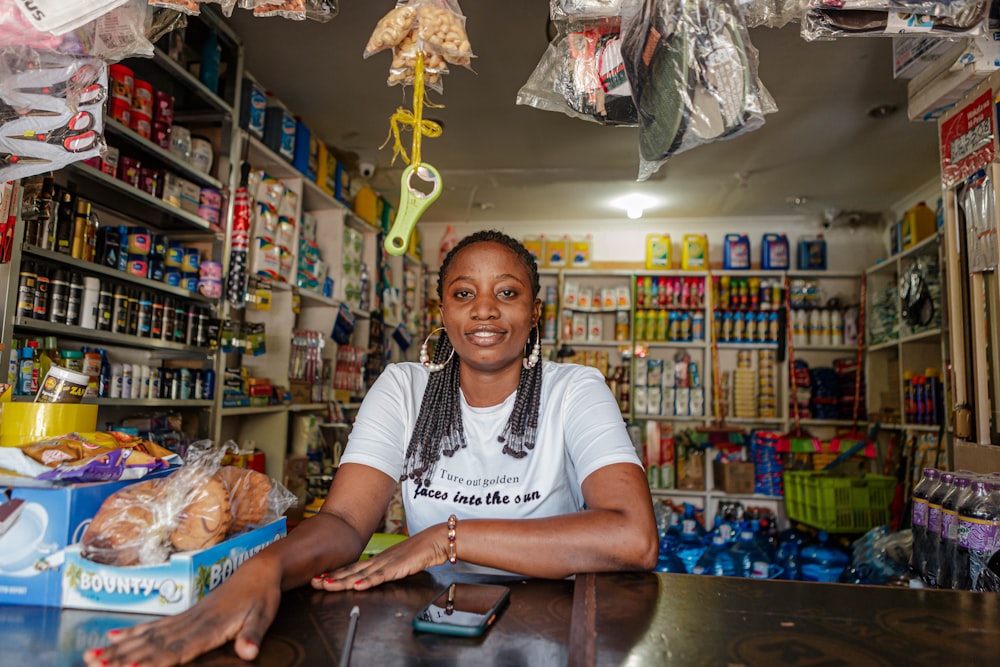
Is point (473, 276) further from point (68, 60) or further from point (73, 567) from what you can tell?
point (73, 567)

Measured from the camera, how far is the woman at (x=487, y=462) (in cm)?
118

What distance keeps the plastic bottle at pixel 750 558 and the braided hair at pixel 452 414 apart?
3198mm

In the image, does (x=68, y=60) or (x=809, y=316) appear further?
(x=809, y=316)

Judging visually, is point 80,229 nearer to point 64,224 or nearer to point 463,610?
point 64,224

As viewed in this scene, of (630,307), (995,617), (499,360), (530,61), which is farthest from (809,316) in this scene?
(995,617)

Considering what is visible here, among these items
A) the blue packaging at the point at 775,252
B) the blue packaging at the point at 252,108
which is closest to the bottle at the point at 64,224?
the blue packaging at the point at 252,108

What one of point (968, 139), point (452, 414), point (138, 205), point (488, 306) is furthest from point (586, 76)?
point (138, 205)

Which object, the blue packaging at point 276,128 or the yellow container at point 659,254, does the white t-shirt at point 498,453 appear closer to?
the blue packaging at point 276,128

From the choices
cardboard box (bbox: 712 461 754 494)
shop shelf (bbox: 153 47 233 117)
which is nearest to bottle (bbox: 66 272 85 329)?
shop shelf (bbox: 153 47 233 117)

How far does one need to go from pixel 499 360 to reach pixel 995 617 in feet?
3.57

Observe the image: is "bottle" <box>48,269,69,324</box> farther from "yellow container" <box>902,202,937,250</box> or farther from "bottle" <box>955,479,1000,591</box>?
"yellow container" <box>902,202,937,250</box>

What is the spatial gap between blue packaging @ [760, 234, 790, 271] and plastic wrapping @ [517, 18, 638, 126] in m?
4.86

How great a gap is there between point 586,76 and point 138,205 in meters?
2.20

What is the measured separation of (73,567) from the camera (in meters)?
0.89
